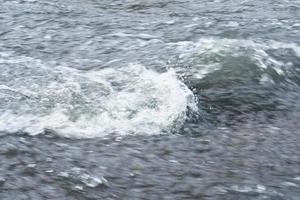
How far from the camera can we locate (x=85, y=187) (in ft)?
12.6

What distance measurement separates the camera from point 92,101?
17.8 feet

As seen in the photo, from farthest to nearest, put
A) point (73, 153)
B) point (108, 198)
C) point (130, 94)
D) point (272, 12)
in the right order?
point (272, 12) → point (130, 94) → point (73, 153) → point (108, 198)

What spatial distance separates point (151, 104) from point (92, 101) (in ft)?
2.03

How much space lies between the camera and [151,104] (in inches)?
211

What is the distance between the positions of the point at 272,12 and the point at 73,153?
507 centimetres

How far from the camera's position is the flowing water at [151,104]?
157 inches

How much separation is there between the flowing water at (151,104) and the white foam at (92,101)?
0.01 metres

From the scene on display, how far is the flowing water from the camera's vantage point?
3986mm

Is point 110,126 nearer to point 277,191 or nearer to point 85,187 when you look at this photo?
point 85,187

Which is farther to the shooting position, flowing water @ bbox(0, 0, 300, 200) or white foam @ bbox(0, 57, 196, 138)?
white foam @ bbox(0, 57, 196, 138)

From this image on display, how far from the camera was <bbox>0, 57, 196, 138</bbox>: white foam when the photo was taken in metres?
4.90

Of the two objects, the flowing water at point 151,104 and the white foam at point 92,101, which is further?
the white foam at point 92,101

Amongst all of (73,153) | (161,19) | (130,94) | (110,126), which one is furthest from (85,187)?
(161,19)

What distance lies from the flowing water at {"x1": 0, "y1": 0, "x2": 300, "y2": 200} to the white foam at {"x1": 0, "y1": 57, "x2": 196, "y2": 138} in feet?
0.05
